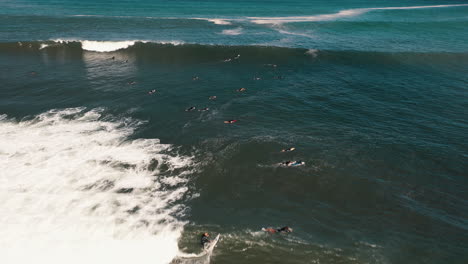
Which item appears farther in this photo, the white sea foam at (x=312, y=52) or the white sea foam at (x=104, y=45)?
the white sea foam at (x=104, y=45)

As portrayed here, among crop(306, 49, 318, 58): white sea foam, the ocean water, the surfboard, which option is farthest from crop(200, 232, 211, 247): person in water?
crop(306, 49, 318, 58): white sea foam

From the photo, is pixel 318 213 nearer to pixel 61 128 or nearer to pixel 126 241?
pixel 126 241

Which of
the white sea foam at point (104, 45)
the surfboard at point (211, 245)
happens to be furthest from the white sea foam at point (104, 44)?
the surfboard at point (211, 245)

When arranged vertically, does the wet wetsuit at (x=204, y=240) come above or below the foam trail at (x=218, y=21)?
below

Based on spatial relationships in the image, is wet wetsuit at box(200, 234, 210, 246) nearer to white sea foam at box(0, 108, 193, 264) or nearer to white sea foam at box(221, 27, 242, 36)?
white sea foam at box(0, 108, 193, 264)

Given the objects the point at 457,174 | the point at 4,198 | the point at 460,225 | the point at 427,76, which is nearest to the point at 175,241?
the point at 4,198

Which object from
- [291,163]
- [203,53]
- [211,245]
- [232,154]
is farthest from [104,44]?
[211,245]

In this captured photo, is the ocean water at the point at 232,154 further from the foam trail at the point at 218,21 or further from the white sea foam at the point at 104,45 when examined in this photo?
the foam trail at the point at 218,21

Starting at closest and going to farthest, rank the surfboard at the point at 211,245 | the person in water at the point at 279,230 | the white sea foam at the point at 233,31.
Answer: the surfboard at the point at 211,245 < the person in water at the point at 279,230 < the white sea foam at the point at 233,31
